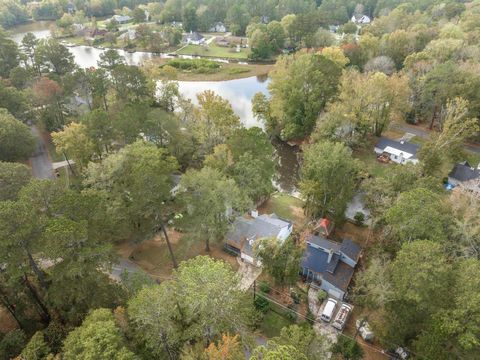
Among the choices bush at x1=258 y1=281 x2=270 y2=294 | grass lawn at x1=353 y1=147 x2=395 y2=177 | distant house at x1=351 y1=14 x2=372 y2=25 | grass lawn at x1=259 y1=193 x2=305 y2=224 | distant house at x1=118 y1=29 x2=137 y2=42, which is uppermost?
distant house at x1=351 y1=14 x2=372 y2=25

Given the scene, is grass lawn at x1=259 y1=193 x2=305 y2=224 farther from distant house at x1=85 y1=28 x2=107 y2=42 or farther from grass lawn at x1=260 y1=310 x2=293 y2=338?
distant house at x1=85 y1=28 x2=107 y2=42

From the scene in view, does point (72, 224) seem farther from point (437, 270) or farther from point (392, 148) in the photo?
point (392, 148)

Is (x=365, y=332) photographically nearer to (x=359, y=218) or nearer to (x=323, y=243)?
(x=323, y=243)

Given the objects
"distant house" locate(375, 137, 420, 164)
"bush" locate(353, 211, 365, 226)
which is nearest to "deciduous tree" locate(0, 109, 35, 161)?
"bush" locate(353, 211, 365, 226)

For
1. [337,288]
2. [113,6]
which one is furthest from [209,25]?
[337,288]

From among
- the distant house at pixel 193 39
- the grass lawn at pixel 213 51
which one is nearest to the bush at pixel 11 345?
the grass lawn at pixel 213 51

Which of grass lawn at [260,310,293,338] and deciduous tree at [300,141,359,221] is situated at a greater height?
deciduous tree at [300,141,359,221]

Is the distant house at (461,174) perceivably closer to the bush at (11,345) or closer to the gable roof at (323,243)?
the gable roof at (323,243)
